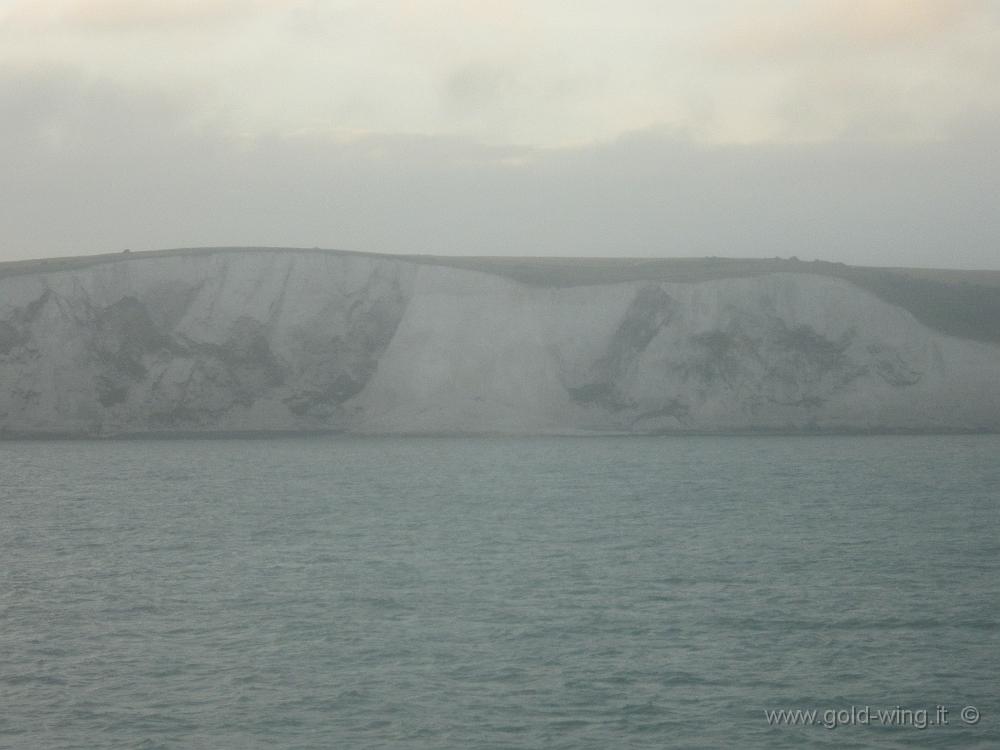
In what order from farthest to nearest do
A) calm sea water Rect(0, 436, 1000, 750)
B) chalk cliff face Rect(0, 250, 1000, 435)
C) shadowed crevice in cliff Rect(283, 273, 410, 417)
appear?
shadowed crevice in cliff Rect(283, 273, 410, 417), chalk cliff face Rect(0, 250, 1000, 435), calm sea water Rect(0, 436, 1000, 750)

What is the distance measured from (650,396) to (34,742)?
47.6m

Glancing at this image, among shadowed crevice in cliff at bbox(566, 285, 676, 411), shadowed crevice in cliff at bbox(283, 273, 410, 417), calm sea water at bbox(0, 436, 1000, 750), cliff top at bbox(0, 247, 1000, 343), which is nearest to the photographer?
calm sea water at bbox(0, 436, 1000, 750)

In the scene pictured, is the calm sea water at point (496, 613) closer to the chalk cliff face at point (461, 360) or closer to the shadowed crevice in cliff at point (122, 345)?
the chalk cliff face at point (461, 360)

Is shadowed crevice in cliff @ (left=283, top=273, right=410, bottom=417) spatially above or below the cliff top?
below

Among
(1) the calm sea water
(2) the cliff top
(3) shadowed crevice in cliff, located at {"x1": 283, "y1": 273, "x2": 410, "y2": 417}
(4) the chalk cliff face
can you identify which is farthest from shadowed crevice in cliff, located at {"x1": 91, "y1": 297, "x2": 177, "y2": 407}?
(1) the calm sea water

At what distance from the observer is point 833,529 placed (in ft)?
95.8

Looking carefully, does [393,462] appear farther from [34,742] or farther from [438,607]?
[34,742]

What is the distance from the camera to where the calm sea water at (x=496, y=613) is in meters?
14.1

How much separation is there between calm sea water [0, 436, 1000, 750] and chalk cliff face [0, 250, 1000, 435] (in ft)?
65.0

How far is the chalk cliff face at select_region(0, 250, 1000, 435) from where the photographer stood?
5891cm

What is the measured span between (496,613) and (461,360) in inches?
1610

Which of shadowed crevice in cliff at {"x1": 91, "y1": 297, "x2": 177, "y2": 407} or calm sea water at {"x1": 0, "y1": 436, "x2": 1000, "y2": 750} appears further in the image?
shadowed crevice in cliff at {"x1": 91, "y1": 297, "x2": 177, "y2": 407}

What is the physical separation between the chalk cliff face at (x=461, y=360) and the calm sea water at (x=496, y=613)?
779 inches

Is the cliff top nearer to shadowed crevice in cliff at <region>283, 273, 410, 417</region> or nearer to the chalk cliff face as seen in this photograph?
the chalk cliff face
